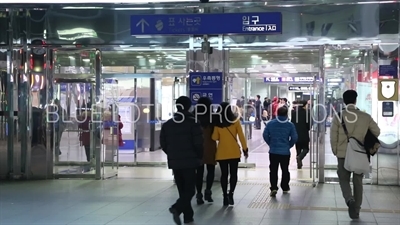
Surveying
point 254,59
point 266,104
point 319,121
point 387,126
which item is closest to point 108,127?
point 254,59

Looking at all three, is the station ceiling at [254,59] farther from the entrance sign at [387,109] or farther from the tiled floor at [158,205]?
the tiled floor at [158,205]

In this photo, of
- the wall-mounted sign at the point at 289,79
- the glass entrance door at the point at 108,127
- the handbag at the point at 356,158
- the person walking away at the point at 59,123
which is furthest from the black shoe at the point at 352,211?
the person walking away at the point at 59,123

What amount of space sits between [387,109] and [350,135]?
3.33m

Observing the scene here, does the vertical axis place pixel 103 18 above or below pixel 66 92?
above

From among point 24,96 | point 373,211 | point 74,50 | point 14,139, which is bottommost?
point 373,211

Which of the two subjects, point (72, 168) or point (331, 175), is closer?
point (331, 175)

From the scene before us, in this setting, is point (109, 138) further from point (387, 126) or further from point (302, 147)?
point (387, 126)

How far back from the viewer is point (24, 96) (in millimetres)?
11148

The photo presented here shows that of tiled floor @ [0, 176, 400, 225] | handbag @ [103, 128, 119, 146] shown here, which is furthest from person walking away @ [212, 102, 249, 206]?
handbag @ [103, 128, 119, 146]

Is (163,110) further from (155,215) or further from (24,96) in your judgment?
(155,215)

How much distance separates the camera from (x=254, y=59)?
38.0ft

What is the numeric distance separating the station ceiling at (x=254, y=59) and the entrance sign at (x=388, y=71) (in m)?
0.53

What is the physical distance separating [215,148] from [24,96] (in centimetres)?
465

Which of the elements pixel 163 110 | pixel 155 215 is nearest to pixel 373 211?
pixel 155 215
